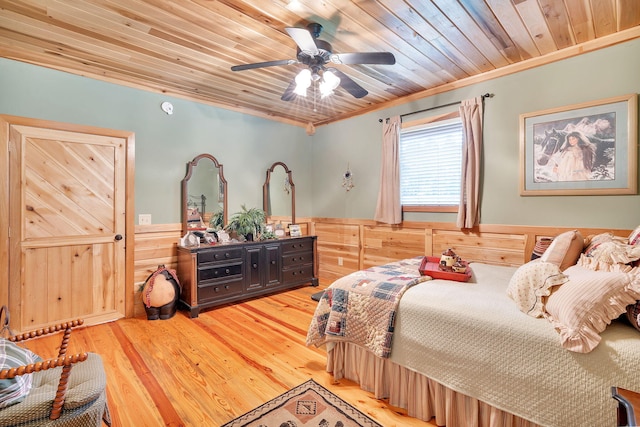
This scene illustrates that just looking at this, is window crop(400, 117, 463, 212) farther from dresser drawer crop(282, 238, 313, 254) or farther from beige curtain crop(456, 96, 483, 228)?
dresser drawer crop(282, 238, 313, 254)

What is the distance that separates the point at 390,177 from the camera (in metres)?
3.91

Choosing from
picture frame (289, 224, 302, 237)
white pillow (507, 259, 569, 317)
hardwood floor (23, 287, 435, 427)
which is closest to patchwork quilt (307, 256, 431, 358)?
hardwood floor (23, 287, 435, 427)

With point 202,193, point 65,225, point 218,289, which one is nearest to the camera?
point 65,225

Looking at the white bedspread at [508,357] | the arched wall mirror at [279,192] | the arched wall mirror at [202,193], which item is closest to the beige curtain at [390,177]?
the arched wall mirror at [279,192]

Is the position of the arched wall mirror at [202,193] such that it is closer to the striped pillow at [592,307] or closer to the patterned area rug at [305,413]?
the patterned area rug at [305,413]

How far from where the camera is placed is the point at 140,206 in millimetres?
3443

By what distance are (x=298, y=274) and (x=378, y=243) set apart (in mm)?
1210

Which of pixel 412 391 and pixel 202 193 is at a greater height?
pixel 202 193

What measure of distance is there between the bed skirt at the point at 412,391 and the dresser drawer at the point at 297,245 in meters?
2.08

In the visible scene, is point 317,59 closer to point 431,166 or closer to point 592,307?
point 431,166

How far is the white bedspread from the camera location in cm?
120

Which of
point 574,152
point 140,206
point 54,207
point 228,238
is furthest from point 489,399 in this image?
point 54,207

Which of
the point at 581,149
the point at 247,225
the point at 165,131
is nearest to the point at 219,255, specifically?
the point at 247,225

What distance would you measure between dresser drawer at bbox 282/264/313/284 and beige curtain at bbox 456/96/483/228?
2152 millimetres
